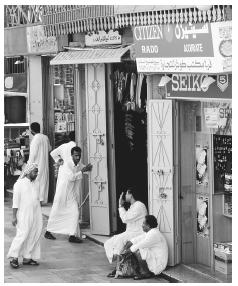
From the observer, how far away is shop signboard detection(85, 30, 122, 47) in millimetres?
14602

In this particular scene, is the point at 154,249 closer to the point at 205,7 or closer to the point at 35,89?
the point at 205,7

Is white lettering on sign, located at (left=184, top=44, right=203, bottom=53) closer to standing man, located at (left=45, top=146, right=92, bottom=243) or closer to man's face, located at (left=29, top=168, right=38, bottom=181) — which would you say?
man's face, located at (left=29, top=168, right=38, bottom=181)

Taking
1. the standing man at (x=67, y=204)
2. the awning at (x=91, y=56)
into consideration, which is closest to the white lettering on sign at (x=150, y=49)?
the awning at (x=91, y=56)

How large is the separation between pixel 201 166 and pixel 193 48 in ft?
6.69

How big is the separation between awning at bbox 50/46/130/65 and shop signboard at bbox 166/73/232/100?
152cm

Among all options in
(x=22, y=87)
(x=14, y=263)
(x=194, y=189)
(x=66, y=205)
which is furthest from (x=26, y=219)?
(x=22, y=87)

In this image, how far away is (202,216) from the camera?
1300 centimetres

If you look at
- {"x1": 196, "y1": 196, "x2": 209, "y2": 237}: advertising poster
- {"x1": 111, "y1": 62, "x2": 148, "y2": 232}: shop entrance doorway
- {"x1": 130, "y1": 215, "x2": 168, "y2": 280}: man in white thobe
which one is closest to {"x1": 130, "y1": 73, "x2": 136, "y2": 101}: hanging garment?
{"x1": 111, "y1": 62, "x2": 148, "y2": 232}: shop entrance doorway

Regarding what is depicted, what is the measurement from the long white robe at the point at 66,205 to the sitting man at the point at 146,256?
2.50m

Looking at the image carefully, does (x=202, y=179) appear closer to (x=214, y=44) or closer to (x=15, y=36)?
(x=214, y=44)

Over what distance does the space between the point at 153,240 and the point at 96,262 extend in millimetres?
1510

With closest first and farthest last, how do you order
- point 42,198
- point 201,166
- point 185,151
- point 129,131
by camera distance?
point 201,166 < point 185,151 < point 129,131 < point 42,198

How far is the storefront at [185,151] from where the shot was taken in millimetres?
12250

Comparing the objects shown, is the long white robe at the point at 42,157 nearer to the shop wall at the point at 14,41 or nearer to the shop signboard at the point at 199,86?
the shop wall at the point at 14,41
